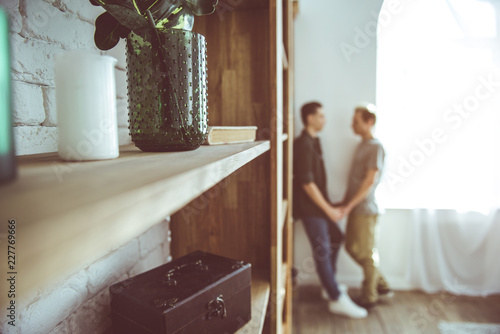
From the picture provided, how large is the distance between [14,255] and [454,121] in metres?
3.38

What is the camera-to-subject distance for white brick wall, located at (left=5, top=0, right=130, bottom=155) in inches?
21.2

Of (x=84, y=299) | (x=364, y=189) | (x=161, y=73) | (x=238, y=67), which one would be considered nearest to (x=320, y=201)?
(x=364, y=189)

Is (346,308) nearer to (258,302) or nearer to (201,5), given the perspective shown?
(258,302)

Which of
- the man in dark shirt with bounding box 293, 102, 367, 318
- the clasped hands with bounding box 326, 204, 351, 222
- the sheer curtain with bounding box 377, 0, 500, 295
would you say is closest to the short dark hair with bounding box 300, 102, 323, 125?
the man in dark shirt with bounding box 293, 102, 367, 318

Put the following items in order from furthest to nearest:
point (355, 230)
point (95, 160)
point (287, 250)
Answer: point (355, 230)
point (287, 250)
point (95, 160)

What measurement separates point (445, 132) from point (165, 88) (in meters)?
3.03

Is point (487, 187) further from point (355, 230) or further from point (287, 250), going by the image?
point (287, 250)

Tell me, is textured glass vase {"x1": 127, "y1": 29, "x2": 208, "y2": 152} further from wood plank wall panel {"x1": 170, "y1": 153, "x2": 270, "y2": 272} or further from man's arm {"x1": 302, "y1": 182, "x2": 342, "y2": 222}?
man's arm {"x1": 302, "y1": 182, "x2": 342, "y2": 222}

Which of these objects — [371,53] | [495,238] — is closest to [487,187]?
[495,238]

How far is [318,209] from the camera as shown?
2.80 meters

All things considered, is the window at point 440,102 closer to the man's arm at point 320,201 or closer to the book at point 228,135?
the man's arm at point 320,201

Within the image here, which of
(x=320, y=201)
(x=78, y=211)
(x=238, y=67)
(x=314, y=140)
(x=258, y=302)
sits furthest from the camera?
(x=314, y=140)

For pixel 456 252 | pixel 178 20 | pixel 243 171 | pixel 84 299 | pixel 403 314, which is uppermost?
pixel 178 20

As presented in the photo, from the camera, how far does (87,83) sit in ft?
1.45
